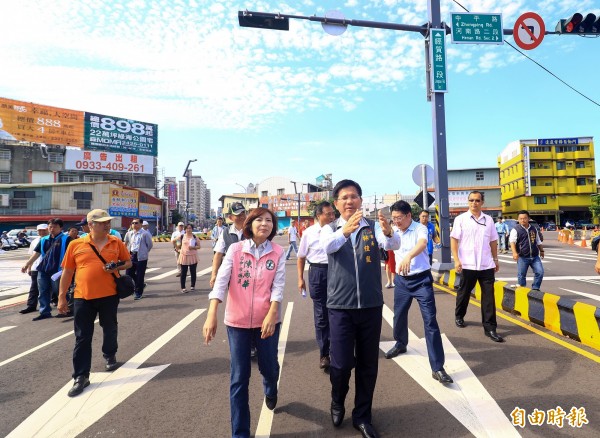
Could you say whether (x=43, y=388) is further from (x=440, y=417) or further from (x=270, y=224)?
(x=440, y=417)

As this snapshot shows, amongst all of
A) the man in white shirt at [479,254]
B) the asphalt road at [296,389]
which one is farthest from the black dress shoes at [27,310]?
the man in white shirt at [479,254]

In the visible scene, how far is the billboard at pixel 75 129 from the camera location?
44.6m

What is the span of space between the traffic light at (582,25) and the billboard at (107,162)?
170 feet

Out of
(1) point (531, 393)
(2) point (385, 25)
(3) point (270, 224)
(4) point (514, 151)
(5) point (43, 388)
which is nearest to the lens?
(3) point (270, 224)

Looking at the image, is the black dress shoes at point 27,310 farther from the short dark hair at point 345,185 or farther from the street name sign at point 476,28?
the street name sign at point 476,28

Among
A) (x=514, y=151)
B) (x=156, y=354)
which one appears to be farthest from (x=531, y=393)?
(x=514, y=151)

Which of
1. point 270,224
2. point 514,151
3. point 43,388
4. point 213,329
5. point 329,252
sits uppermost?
point 514,151

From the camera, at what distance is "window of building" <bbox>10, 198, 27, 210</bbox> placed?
41312mm

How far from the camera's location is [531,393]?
332 cm

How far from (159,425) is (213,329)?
1052mm

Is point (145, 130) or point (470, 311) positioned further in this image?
point (145, 130)

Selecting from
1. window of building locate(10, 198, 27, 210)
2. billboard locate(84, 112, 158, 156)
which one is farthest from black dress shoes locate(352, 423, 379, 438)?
billboard locate(84, 112, 158, 156)

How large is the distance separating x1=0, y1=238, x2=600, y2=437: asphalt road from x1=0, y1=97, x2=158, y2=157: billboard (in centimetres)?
5114

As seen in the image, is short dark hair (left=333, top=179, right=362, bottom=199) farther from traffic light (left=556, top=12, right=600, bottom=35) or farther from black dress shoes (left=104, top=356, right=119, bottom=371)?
traffic light (left=556, top=12, right=600, bottom=35)
